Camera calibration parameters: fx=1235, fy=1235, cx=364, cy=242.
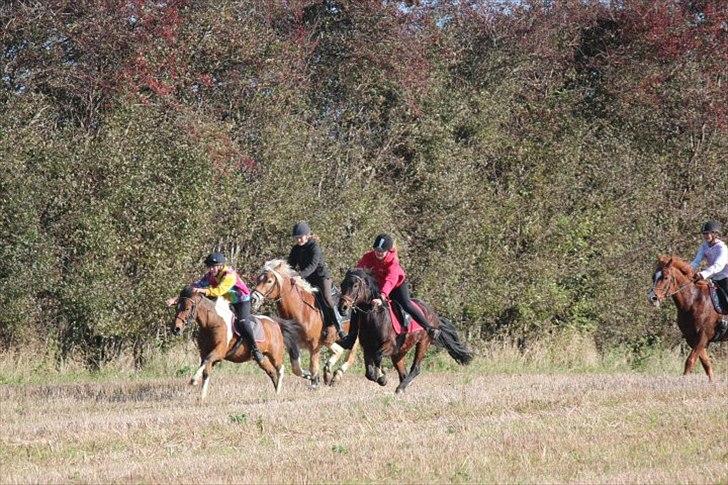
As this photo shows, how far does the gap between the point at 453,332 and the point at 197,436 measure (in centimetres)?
654

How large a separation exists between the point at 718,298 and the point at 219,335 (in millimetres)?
7812

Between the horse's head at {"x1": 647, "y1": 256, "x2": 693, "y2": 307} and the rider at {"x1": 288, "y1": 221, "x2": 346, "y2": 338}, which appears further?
the horse's head at {"x1": 647, "y1": 256, "x2": 693, "y2": 307}

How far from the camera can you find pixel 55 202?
19.8 meters

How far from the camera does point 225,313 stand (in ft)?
55.1

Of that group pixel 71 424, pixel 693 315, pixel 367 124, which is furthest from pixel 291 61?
pixel 71 424

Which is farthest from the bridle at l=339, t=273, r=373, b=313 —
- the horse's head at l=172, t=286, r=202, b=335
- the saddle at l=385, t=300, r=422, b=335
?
the horse's head at l=172, t=286, r=202, b=335

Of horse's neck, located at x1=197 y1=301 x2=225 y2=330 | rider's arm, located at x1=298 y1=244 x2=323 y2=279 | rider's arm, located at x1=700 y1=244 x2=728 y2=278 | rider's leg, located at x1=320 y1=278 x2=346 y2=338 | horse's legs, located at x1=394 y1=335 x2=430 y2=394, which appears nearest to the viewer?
horse's neck, located at x1=197 y1=301 x2=225 y2=330

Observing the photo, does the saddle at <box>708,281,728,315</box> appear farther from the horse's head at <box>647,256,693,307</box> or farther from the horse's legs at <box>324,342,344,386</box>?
the horse's legs at <box>324,342,344,386</box>

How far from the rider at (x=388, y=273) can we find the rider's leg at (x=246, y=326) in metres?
1.67

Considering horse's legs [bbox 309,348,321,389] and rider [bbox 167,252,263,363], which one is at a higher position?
rider [bbox 167,252,263,363]

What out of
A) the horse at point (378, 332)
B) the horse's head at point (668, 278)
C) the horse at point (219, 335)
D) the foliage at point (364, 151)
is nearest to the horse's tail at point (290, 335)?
the horse at point (219, 335)

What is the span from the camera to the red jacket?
16.5m

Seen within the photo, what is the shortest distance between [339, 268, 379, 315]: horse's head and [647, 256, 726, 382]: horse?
4.90 meters

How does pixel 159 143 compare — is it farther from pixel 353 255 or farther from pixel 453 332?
pixel 453 332
